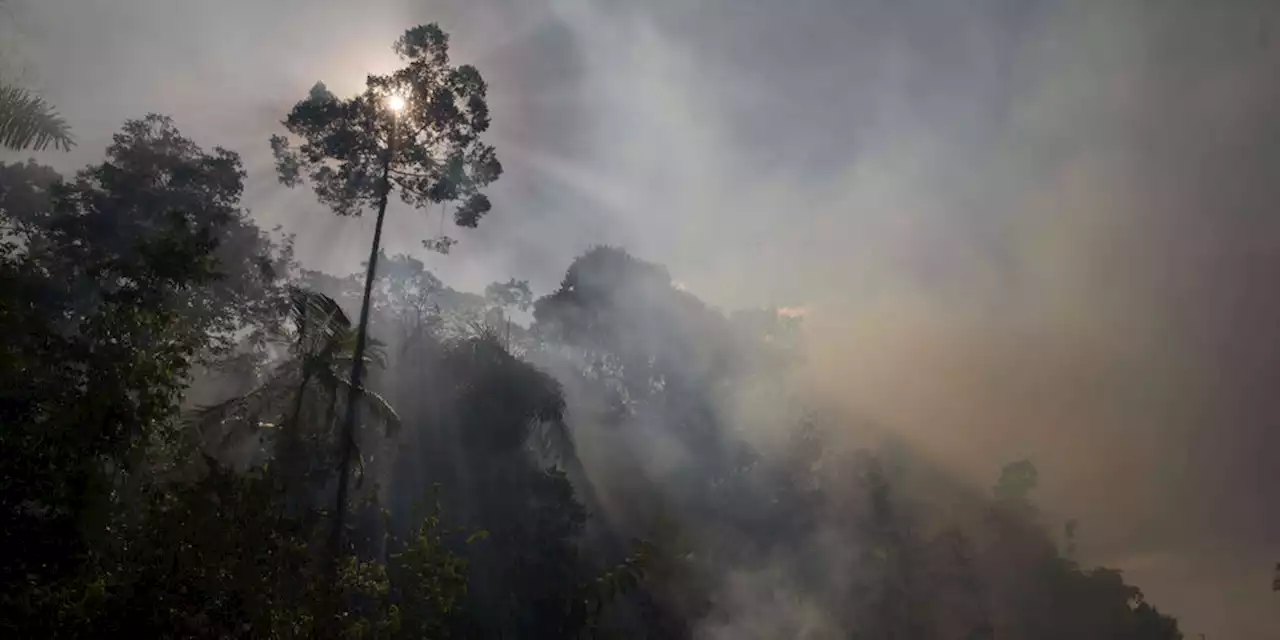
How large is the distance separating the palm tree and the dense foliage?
116 millimetres

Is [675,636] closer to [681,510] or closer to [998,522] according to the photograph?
[681,510]

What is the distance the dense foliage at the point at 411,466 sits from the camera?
25.5ft

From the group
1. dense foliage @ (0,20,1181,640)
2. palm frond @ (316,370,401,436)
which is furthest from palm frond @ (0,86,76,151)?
palm frond @ (316,370,401,436)

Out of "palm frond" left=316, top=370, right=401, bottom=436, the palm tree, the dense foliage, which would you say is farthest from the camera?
"palm frond" left=316, top=370, right=401, bottom=436

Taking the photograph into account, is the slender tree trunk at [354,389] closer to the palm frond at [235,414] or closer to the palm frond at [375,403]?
the palm frond at [375,403]

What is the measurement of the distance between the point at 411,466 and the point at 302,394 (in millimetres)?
12648

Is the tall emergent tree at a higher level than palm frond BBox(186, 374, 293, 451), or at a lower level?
higher

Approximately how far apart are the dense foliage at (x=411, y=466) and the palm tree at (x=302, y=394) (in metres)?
0.12

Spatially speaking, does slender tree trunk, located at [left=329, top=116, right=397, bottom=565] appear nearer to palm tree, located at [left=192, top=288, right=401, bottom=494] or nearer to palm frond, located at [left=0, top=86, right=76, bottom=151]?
palm tree, located at [left=192, top=288, right=401, bottom=494]

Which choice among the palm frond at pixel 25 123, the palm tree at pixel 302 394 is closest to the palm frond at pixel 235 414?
the palm tree at pixel 302 394

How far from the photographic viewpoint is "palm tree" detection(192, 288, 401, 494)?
15.4 metres

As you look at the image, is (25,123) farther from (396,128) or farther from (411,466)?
(411,466)

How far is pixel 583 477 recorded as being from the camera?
1389 inches

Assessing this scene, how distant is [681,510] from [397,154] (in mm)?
30881
